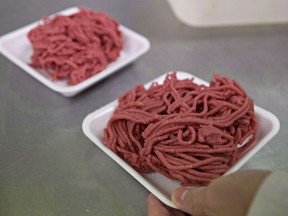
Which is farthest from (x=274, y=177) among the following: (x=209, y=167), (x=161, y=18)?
(x=161, y=18)

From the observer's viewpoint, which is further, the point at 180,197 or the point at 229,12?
the point at 229,12

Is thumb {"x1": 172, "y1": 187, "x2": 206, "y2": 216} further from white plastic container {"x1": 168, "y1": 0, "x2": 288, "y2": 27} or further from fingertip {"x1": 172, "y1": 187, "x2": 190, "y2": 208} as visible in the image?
white plastic container {"x1": 168, "y1": 0, "x2": 288, "y2": 27}

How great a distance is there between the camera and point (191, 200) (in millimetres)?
643

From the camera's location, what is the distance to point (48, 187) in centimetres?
89

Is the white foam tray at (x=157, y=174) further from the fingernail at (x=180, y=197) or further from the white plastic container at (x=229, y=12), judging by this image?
the white plastic container at (x=229, y=12)

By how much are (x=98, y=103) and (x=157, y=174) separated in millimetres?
360

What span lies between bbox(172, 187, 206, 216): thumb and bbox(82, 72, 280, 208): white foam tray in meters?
0.05

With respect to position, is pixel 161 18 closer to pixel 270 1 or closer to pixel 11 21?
pixel 270 1

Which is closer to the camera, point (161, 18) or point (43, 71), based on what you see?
point (43, 71)

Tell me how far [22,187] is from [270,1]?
1.14m

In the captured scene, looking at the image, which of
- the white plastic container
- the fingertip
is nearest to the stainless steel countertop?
the white plastic container

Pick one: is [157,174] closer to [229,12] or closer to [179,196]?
[179,196]

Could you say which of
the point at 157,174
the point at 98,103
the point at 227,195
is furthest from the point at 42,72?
the point at 227,195

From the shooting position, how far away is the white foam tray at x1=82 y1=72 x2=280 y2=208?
80 cm
